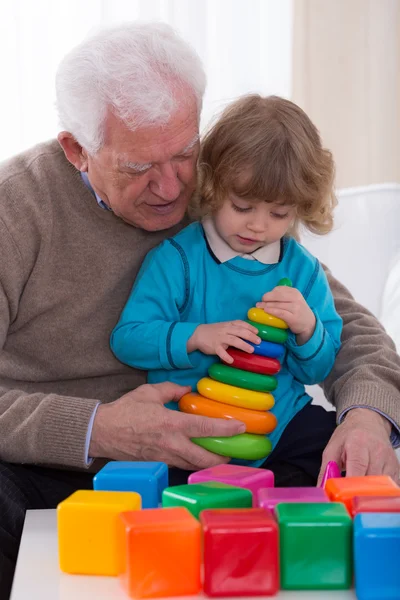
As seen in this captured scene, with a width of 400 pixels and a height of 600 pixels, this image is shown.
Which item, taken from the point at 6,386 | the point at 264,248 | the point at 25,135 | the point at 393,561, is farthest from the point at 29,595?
the point at 25,135

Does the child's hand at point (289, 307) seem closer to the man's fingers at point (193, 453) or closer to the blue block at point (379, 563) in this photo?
the man's fingers at point (193, 453)

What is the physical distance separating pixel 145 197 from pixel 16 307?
312mm

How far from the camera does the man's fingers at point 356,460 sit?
1.32m

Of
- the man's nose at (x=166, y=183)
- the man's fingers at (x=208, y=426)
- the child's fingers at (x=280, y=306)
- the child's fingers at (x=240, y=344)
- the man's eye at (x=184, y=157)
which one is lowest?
the man's fingers at (x=208, y=426)

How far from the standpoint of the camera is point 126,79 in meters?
1.46

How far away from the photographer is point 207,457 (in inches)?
54.7

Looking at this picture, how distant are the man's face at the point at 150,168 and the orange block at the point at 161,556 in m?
0.68

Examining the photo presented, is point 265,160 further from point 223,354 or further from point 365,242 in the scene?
point 365,242

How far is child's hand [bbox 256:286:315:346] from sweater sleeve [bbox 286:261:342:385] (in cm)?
6

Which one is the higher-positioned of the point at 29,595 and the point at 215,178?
the point at 215,178

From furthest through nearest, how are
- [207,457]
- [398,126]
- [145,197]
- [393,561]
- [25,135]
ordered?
[398,126] < [25,135] < [145,197] < [207,457] < [393,561]

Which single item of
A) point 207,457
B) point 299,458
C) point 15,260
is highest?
point 15,260

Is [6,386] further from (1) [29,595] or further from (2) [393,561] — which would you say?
(2) [393,561]

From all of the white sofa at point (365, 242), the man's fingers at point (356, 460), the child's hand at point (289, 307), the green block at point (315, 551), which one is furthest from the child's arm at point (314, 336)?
the white sofa at point (365, 242)
